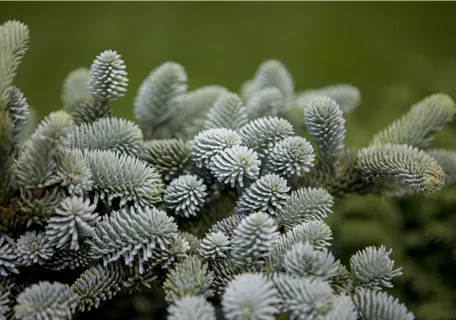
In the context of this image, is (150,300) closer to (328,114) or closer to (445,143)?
(328,114)

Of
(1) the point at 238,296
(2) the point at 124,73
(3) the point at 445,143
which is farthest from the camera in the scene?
A: (3) the point at 445,143

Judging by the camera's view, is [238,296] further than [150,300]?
No

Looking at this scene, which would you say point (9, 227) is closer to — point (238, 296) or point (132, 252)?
point (132, 252)

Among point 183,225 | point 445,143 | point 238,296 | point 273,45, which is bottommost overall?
point 238,296

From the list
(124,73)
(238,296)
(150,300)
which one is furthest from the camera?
(150,300)

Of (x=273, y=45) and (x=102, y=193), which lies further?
(x=273, y=45)

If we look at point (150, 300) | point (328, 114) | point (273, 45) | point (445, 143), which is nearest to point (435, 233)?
point (445, 143)

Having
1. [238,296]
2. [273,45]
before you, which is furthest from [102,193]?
[273,45]

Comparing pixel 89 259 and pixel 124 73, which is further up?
pixel 124 73

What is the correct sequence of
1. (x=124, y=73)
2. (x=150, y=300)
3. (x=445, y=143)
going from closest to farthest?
(x=124, y=73), (x=150, y=300), (x=445, y=143)
